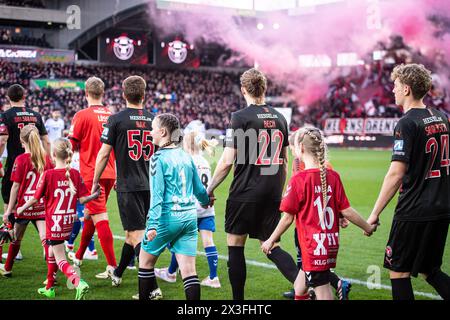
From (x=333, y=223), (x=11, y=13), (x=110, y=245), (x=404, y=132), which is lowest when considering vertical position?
(x=110, y=245)

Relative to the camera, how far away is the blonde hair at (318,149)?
453cm

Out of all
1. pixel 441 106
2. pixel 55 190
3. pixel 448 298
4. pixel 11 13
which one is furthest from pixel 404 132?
pixel 11 13

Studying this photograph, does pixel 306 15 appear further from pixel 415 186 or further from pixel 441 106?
pixel 415 186

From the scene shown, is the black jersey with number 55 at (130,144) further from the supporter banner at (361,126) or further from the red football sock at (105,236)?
the supporter banner at (361,126)

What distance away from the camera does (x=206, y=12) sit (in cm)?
3872

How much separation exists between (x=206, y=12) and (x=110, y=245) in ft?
110

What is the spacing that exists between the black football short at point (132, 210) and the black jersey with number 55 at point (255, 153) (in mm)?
1257

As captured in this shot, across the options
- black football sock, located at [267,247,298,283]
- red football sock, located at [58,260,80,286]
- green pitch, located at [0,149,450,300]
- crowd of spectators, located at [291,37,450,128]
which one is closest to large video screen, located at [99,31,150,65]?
crowd of spectators, located at [291,37,450,128]

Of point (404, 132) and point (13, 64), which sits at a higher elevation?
point (13, 64)

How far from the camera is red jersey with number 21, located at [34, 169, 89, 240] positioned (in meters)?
6.08

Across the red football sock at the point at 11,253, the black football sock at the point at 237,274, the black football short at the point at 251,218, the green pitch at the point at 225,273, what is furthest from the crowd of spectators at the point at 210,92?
the black football sock at the point at 237,274

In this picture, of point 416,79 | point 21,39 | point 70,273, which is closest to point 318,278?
point 416,79

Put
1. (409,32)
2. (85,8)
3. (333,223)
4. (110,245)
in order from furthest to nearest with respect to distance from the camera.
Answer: (85,8), (409,32), (110,245), (333,223)

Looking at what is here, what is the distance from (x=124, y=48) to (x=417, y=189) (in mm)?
42213
